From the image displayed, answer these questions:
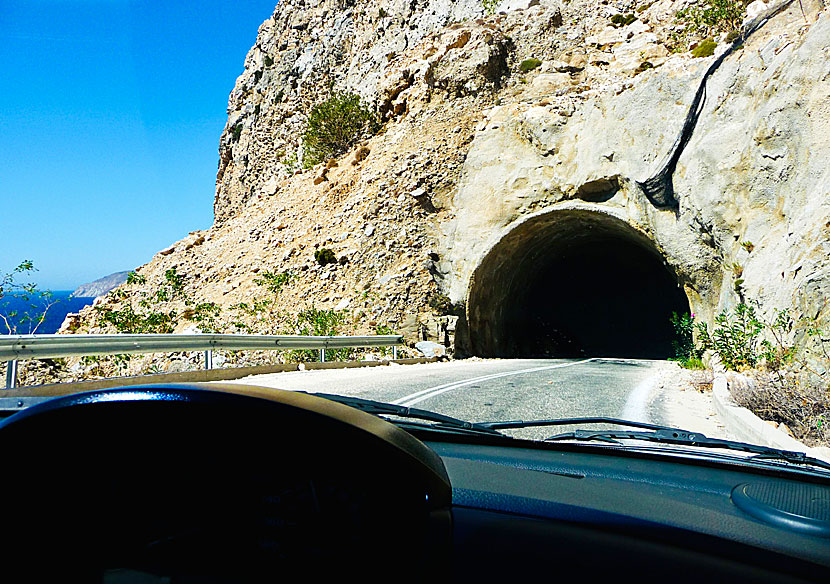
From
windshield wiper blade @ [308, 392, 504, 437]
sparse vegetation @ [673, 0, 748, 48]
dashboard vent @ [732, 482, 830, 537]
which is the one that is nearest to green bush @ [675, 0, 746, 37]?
sparse vegetation @ [673, 0, 748, 48]

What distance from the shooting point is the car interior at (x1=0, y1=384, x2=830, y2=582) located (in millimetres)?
1183

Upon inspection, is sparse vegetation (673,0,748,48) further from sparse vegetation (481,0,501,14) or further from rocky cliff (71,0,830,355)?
sparse vegetation (481,0,501,14)

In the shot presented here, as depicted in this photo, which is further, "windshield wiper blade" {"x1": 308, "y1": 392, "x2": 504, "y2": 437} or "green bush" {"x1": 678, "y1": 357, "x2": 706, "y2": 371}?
"green bush" {"x1": 678, "y1": 357, "x2": 706, "y2": 371}

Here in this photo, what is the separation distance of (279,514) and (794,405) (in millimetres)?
6479

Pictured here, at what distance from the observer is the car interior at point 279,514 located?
1.18m

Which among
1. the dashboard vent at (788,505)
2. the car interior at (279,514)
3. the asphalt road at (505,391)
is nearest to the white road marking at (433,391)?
the asphalt road at (505,391)

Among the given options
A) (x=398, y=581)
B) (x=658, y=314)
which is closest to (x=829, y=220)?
(x=398, y=581)

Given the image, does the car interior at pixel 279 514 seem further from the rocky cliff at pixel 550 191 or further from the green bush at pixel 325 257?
the green bush at pixel 325 257

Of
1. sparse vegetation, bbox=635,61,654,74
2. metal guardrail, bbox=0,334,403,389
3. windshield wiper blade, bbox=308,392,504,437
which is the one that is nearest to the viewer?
windshield wiper blade, bbox=308,392,504,437

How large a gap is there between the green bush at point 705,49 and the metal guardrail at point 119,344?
15.6 meters

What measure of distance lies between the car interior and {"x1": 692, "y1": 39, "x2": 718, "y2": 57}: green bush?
21208 millimetres

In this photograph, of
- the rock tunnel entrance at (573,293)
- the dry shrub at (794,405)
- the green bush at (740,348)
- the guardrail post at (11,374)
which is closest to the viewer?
the dry shrub at (794,405)

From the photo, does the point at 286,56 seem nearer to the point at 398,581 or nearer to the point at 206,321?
the point at 206,321

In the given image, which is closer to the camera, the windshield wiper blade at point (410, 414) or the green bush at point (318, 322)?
the windshield wiper blade at point (410, 414)
